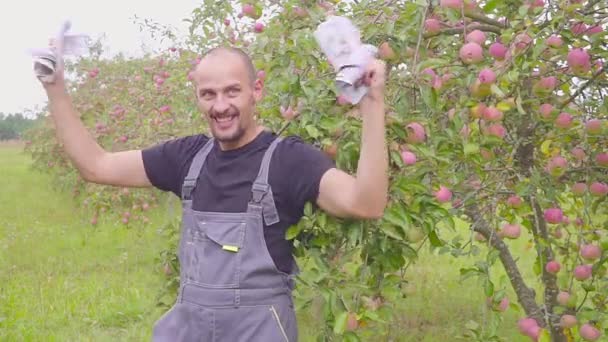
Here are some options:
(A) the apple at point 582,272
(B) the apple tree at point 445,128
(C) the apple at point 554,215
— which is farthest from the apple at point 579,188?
(A) the apple at point 582,272

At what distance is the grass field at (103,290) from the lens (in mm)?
4614

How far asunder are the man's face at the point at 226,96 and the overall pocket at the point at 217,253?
0.71 feet

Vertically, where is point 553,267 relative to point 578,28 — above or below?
below

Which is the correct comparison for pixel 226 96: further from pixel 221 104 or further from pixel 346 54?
pixel 346 54

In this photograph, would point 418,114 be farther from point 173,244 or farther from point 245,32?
point 245,32

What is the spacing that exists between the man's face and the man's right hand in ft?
1.07

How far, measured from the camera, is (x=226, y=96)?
6.22ft

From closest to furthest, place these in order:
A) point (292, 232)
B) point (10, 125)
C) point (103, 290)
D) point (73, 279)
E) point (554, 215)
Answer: point (292, 232)
point (554, 215)
point (103, 290)
point (73, 279)
point (10, 125)

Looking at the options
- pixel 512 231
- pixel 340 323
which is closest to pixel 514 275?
pixel 512 231

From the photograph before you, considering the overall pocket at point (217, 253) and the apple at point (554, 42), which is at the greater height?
the apple at point (554, 42)

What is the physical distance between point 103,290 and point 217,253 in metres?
3.96

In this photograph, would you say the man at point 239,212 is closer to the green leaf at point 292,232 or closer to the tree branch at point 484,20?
the green leaf at point 292,232

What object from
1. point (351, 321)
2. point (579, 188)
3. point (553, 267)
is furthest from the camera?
point (553, 267)

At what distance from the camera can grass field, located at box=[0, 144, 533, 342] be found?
4614 mm
